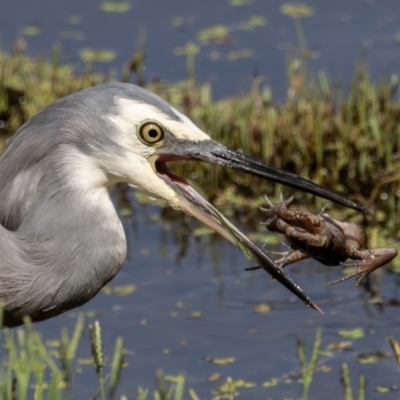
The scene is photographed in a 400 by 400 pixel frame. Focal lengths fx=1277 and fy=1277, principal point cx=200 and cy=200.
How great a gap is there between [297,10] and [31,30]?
180cm

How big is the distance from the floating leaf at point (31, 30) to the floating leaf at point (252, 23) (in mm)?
1354

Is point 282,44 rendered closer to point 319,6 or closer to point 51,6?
point 319,6

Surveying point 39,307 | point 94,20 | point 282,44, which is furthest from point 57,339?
point 94,20

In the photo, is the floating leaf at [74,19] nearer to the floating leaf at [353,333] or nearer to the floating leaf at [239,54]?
the floating leaf at [239,54]

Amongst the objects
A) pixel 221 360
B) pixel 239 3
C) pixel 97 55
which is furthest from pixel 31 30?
pixel 221 360

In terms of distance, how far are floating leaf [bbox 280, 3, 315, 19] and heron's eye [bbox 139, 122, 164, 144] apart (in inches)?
190

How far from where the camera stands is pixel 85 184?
12.9ft

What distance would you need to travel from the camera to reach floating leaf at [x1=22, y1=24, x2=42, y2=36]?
8.55 metres

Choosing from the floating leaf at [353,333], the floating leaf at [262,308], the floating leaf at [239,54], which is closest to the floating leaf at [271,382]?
the floating leaf at [353,333]

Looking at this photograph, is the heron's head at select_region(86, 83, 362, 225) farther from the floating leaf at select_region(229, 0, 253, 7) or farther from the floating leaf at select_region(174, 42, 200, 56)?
the floating leaf at select_region(229, 0, 253, 7)

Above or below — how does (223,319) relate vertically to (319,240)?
below

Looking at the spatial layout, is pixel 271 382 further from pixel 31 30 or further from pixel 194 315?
pixel 31 30

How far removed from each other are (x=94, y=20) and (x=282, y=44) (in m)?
1.46

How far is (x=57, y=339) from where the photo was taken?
5367 millimetres
